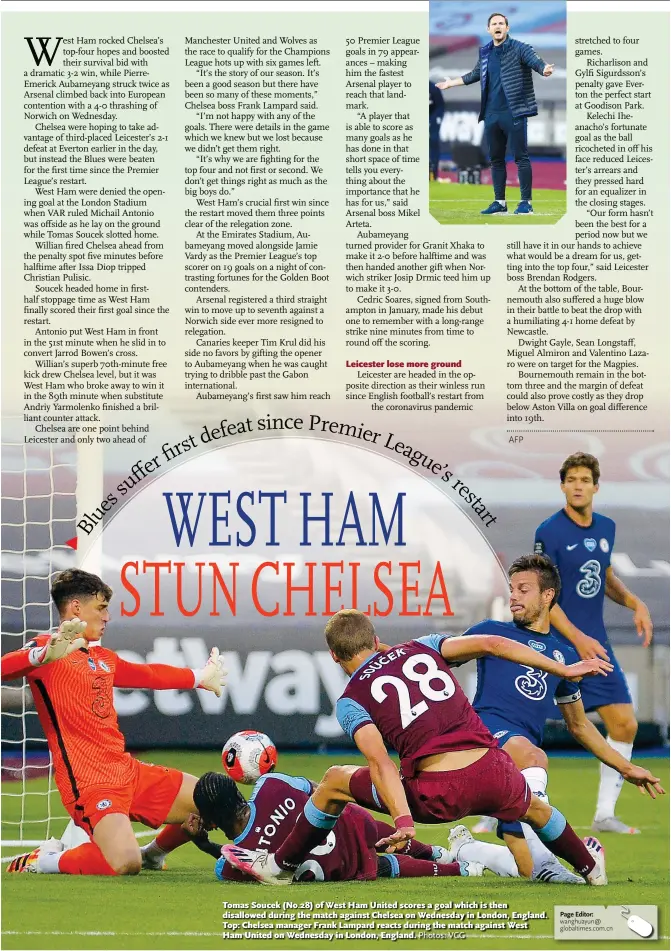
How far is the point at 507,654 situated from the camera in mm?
7043

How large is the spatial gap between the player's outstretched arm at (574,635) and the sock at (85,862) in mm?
3114

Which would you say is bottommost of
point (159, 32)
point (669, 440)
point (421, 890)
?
point (421, 890)

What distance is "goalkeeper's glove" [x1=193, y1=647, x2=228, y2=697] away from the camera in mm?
7691

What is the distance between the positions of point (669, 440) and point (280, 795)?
10.9 feet

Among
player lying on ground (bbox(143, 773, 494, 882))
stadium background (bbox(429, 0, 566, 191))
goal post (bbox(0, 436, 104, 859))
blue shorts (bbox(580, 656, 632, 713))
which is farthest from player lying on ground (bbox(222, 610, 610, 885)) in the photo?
stadium background (bbox(429, 0, 566, 191))

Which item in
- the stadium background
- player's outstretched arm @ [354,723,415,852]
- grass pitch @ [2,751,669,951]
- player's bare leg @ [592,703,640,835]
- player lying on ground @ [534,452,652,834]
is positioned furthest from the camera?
the stadium background

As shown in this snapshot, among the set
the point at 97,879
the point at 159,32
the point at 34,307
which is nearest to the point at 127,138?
the point at 159,32

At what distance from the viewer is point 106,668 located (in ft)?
24.9

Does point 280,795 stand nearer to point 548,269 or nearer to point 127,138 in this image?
point 548,269

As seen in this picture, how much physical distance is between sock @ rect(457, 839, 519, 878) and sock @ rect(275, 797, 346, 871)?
94 cm

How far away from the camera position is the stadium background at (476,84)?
25.9 feet

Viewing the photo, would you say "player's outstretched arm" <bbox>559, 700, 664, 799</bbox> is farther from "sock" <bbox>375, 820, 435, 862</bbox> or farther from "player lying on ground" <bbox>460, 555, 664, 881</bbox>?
"sock" <bbox>375, 820, 435, 862</bbox>

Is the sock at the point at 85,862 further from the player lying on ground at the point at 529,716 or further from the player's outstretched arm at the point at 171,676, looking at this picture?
the player lying on ground at the point at 529,716

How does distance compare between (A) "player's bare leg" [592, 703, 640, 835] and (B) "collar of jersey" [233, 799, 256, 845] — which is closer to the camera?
(B) "collar of jersey" [233, 799, 256, 845]
